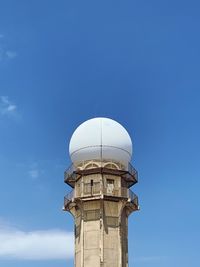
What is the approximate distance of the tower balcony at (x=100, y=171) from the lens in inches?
2282

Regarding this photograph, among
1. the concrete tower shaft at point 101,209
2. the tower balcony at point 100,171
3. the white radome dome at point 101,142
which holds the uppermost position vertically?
the white radome dome at point 101,142

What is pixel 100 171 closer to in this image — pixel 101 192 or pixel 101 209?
pixel 101 192

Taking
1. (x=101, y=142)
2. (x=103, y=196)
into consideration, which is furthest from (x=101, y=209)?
(x=101, y=142)

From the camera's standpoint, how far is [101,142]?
191ft

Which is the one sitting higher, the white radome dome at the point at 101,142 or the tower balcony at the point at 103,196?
the white radome dome at the point at 101,142

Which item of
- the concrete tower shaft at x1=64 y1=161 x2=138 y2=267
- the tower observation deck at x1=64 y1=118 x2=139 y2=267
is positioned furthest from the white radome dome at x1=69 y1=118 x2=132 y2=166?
the concrete tower shaft at x1=64 y1=161 x2=138 y2=267

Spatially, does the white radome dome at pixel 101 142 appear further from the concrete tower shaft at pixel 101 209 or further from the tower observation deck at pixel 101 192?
the concrete tower shaft at pixel 101 209

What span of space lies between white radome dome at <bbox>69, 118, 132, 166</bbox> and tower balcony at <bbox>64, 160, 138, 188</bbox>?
1.78 ft

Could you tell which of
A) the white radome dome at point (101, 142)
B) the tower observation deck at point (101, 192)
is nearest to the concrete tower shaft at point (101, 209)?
the tower observation deck at point (101, 192)

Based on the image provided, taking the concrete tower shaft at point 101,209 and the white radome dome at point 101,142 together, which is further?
the white radome dome at point 101,142

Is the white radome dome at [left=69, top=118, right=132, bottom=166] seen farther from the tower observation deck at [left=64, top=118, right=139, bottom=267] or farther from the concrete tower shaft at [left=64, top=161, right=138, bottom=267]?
the concrete tower shaft at [left=64, top=161, right=138, bottom=267]

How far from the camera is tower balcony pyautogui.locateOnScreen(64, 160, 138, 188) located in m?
58.0

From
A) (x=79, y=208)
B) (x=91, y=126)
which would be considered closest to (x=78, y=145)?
(x=91, y=126)

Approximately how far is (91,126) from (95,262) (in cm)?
1445
